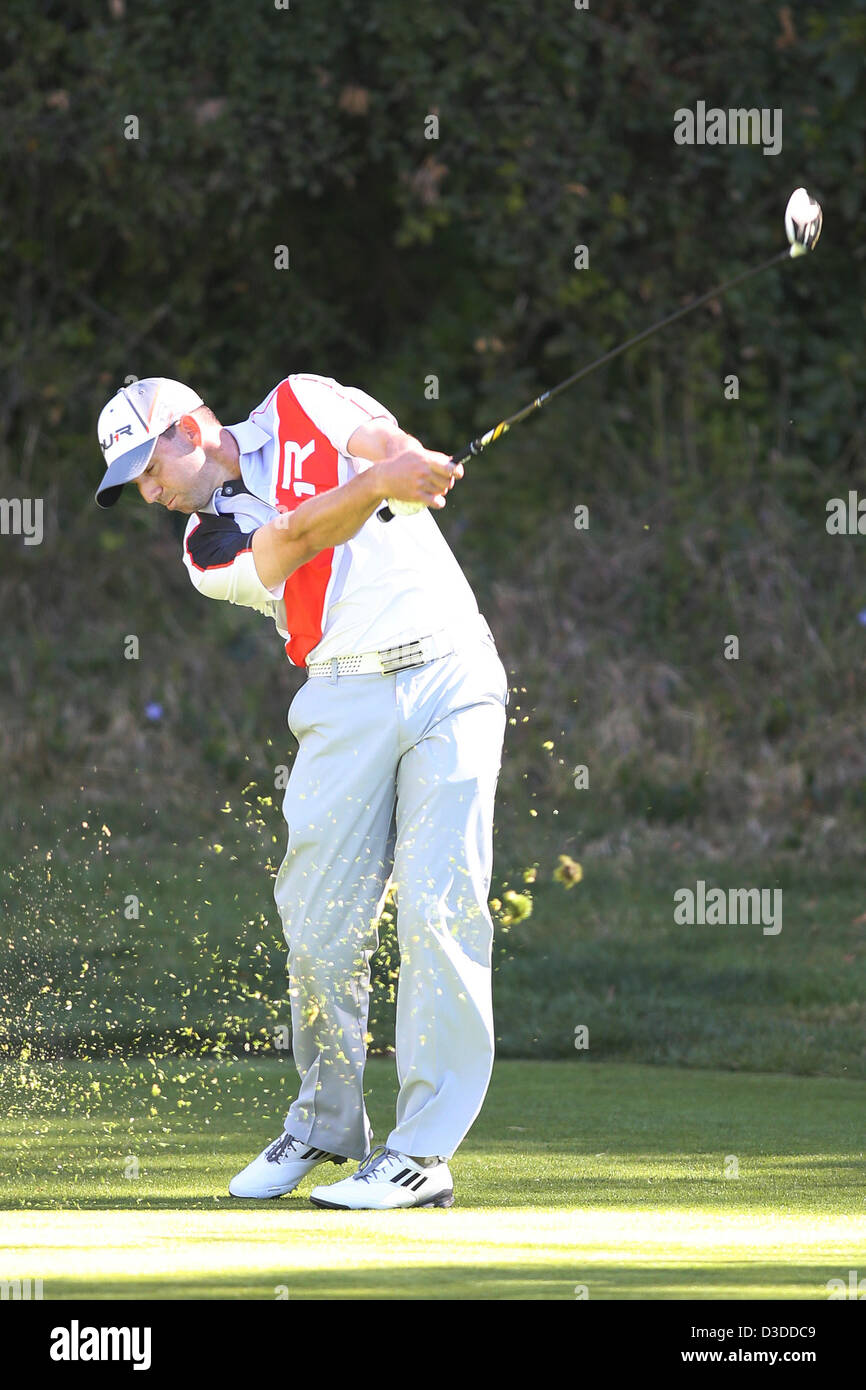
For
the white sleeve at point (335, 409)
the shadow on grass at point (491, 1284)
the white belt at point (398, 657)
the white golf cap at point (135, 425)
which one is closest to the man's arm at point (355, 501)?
the white sleeve at point (335, 409)

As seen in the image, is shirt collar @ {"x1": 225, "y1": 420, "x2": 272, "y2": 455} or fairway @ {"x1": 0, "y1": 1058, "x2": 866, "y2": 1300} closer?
fairway @ {"x1": 0, "y1": 1058, "x2": 866, "y2": 1300}

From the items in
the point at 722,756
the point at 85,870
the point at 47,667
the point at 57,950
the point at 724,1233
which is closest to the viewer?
the point at 724,1233

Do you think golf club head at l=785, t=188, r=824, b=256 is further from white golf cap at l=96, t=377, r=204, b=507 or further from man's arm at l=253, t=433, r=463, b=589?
white golf cap at l=96, t=377, r=204, b=507

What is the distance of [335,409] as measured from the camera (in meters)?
4.93

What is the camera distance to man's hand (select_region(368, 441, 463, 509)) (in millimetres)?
4637

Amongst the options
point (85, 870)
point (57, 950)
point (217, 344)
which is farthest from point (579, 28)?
point (57, 950)

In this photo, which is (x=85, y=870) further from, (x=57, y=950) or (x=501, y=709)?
(x=501, y=709)

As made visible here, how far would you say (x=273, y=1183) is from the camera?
4.95 meters

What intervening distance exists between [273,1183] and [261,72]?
28.8ft

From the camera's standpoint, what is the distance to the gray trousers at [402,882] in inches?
189

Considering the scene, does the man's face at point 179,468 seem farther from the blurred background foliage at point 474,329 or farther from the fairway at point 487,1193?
the blurred background foliage at point 474,329

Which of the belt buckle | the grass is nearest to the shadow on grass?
the belt buckle

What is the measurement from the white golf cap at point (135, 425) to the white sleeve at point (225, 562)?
19 centimetres

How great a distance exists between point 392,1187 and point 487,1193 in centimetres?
29
